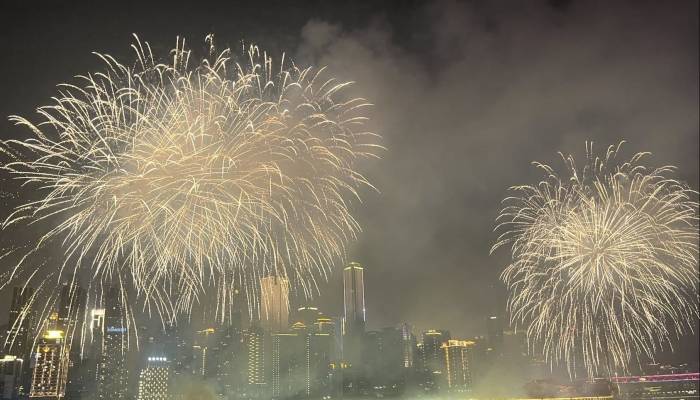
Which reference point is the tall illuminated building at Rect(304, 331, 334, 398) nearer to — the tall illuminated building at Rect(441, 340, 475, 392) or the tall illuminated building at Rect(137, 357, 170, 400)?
the tall illuminated building at Rect(441, 340, 475, 392)

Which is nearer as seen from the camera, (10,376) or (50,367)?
(50,367)

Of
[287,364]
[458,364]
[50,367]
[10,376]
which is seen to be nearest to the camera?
[287,364]

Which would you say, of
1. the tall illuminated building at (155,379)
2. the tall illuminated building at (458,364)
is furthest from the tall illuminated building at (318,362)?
the tall illuminated building at (155,379)

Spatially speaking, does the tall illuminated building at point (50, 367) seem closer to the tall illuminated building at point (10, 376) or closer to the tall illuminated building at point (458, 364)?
the tall illuminated building at point (10, 376)

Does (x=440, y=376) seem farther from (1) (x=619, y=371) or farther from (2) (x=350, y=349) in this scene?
(1) (x=619, y=371)

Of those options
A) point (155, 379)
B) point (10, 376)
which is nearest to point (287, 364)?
point (155, 379)

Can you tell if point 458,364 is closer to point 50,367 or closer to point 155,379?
point 155,379
